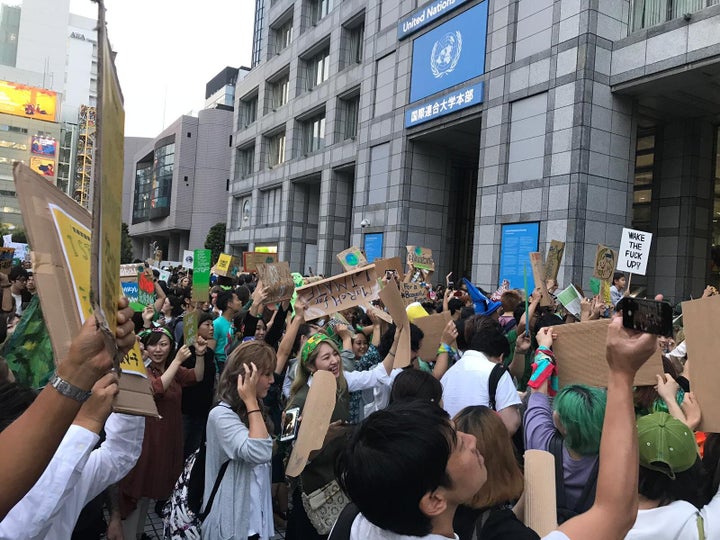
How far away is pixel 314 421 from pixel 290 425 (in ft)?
1.59

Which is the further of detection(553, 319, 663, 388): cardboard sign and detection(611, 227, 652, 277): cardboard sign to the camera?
detection(611, 227, 652, 277): cardboard sign

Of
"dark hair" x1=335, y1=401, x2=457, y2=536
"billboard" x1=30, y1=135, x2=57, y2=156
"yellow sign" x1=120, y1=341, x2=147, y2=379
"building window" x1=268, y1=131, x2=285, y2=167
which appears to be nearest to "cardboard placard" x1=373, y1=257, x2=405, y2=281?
"yellow sign" x1=120, y1=341, x2=147, y2=379

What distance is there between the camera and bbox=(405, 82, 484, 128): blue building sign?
63.7ft

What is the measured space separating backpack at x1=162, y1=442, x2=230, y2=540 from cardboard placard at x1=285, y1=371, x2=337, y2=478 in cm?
54

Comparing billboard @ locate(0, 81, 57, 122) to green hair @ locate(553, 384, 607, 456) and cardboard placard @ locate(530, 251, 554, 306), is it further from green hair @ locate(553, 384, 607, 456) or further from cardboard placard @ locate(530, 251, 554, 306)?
green hair @ locate(553, 384, 607, 456)

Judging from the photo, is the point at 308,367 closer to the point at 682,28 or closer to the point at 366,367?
the point at 366,367

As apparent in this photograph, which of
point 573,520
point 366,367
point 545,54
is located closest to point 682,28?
point 545,54

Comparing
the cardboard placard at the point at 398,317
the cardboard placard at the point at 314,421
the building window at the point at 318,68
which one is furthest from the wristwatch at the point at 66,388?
the building window at the point at 318,68

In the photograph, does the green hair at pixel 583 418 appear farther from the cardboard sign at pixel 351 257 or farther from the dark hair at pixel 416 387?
the cardboard sign at pixel 351 257

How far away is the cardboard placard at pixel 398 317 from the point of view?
4555mm

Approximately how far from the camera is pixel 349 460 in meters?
1.73

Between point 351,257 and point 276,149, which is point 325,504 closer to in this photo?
point 351,257

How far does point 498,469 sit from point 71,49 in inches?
4966

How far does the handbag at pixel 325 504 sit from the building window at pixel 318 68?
101 ft
